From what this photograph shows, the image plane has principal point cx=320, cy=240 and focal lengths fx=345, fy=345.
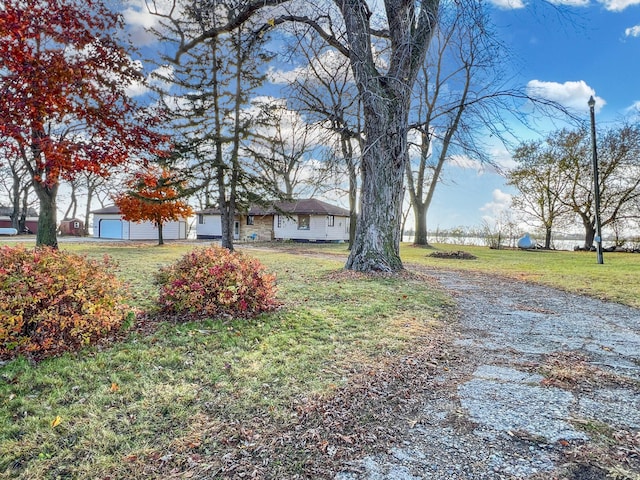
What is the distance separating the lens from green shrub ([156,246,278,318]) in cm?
427

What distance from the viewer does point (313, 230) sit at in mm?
28250

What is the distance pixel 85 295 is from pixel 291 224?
2532 cm

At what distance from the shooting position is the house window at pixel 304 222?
28375 millimetres

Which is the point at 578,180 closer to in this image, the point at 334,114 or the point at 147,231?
the point at 334,114

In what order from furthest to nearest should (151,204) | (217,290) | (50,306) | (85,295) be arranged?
(151,204)
(217,290)
(85,295)
(50,306)

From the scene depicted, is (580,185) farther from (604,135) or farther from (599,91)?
(599,91)

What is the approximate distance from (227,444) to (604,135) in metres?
27.7

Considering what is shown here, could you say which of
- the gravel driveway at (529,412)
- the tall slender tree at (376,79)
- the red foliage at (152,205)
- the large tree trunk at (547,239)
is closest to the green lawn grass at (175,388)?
the gravel driveway at (529,412)

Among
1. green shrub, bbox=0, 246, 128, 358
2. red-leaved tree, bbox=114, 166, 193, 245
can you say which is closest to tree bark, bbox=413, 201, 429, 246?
red-leaved tree, bbox=114, 166, 193, 245

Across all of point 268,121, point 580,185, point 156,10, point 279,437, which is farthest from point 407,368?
point 580,185

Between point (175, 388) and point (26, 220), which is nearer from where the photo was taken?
point (175, 388)

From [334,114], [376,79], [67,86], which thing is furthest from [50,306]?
[376,79]

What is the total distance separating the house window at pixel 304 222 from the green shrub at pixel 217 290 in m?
23.7

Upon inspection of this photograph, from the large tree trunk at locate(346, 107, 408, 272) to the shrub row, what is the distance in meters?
3.91
